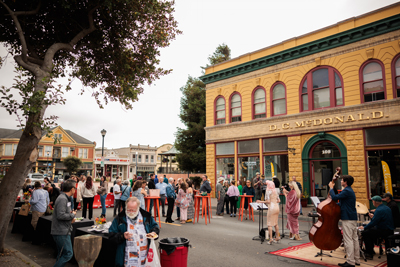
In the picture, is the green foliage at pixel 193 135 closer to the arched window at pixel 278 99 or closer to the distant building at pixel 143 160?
the arched window at pixel 278 99

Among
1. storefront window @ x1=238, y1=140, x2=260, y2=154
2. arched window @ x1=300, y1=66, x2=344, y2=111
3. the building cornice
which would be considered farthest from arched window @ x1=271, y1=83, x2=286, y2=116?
storefront window @ x1=238, y1=140, x2=260, y2=154

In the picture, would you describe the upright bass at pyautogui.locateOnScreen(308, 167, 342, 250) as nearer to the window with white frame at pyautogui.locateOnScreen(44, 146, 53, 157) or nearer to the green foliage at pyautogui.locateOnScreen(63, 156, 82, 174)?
the green foliage at pyautogui.locateOnScreen(63, 156, 82, 174)

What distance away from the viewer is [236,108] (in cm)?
A: 2212

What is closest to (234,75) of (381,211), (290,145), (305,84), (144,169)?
(305,84)

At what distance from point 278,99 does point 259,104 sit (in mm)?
1563

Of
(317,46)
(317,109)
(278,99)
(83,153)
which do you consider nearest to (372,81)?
(317,109)

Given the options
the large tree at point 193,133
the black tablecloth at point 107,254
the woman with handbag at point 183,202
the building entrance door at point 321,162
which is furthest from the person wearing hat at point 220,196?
the large tree at point 193,133

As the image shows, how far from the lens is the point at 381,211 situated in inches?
283

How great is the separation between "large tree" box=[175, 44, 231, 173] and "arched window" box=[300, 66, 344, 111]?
44.1ft

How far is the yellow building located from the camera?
49.3 ft

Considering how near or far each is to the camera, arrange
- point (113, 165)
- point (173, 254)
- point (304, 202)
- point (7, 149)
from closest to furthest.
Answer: point (173, 254)
point (304, 202)
point (7, 149)
point (113, 165)

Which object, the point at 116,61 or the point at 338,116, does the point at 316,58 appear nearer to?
the point at 338,116

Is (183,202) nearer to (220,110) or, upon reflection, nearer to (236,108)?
(236,108)

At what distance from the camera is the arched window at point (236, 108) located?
21875mm
